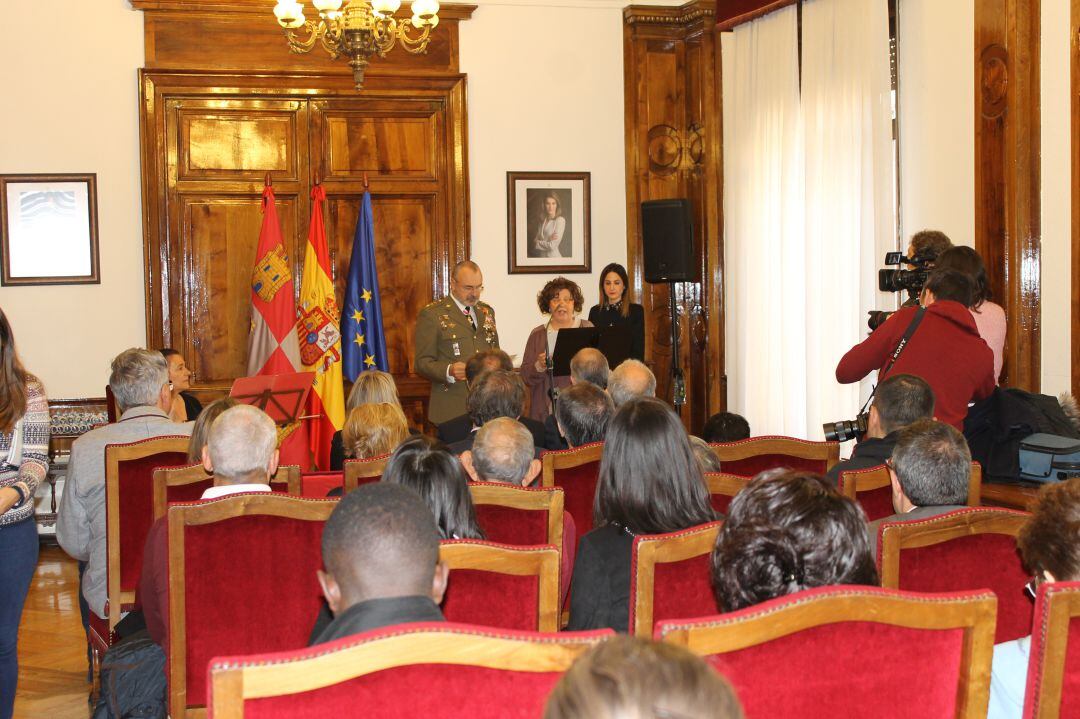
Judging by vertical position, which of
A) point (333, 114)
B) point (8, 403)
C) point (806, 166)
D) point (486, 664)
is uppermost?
point (333, 114)

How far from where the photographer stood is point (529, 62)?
8.48m

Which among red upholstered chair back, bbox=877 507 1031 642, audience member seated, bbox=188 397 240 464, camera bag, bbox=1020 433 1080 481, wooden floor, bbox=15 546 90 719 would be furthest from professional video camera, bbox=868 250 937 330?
wooden floor, bbox=15 546 90 719

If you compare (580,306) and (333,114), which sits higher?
(333,114)

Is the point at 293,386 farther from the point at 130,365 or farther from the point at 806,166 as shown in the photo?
the point at 806,166

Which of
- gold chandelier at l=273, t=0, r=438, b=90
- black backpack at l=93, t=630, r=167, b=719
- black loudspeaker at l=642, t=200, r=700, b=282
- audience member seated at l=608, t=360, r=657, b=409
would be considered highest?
gold chandelier at l=273, t=0, r=438, b=90

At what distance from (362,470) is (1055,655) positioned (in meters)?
2.30

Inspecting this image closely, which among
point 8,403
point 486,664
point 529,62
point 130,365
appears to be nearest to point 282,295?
point 529,62

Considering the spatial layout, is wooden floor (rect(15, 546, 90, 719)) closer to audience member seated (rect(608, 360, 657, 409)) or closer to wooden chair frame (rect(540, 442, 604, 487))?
wooden chair frame (rect(540, 442, 604, 487))

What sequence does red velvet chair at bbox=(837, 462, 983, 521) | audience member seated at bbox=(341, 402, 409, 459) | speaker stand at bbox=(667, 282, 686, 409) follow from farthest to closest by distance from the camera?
speaker stand at bbox=(667, 282, 686, 409)
audience member seated at bbox=(341, 402, 409, 459)
red velvet chair at bbox=(837, 462, 983, 521)

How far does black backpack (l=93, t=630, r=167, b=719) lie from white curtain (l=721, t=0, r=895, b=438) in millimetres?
5208

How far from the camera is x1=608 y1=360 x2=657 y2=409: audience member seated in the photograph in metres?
4.61

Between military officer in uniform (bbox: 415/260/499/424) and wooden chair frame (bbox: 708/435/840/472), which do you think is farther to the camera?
military officer in uniform (bbox: 415/260/499/424)

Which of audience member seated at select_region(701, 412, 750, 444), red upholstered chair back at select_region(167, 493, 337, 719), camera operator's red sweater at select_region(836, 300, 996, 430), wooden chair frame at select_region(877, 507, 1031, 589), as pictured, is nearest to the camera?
wooden chair frame at select_region(877, 507, 1031, 589)

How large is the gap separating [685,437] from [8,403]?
1.85m
